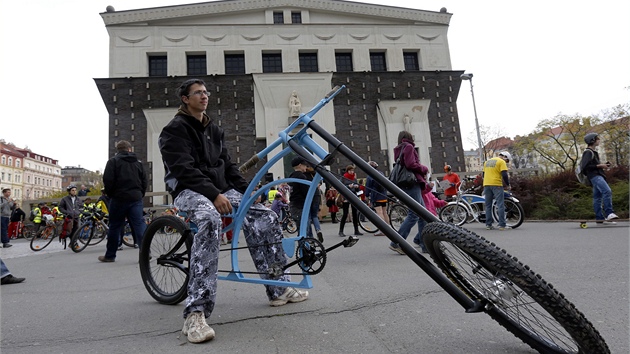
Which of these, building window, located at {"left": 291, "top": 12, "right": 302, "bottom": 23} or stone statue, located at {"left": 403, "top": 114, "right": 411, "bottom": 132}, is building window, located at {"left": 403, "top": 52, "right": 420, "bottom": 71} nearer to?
stone statue, located at {"left": 403, "top": 114, "right": 411, "bottom": 132}

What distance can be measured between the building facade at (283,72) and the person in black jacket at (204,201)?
24.7 meters

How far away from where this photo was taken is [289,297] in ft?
9.86

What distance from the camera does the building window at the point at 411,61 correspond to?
108 ft

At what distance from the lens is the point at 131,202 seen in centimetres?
643

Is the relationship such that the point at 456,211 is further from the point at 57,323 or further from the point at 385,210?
the point at 57,323

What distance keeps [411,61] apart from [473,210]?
25634 mm

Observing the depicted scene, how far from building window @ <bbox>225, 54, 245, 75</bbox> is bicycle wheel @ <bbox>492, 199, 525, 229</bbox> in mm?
25890

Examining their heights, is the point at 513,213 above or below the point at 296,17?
below

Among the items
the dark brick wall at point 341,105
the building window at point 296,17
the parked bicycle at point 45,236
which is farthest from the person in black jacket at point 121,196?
the building window at point 296,17

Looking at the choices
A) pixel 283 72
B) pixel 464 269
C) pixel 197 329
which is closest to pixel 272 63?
pixel 283 72

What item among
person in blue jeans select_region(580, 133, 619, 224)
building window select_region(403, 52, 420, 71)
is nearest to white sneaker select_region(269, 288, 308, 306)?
person in blue jeans select_region(580, 133, 619, 224)

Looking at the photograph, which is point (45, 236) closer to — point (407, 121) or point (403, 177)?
point (403, 177)

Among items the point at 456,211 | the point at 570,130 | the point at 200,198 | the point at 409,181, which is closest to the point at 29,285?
the point at 200,198

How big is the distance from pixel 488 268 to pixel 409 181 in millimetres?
4034
